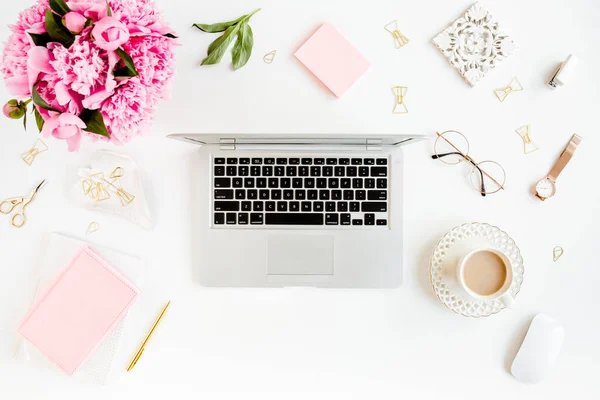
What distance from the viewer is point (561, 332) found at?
882mm

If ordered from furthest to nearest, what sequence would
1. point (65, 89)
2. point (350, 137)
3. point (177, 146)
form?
point (177, 146)
point (350, 137)
point (65, 89)

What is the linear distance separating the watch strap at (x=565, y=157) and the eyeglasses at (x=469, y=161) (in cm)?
10

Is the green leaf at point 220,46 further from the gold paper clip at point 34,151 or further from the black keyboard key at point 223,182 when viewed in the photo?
the gold paper clip at point 34,151

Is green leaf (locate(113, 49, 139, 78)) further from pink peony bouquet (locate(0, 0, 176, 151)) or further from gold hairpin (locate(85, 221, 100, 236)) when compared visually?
gold hairpin (locate(85, 221, 100, 236))

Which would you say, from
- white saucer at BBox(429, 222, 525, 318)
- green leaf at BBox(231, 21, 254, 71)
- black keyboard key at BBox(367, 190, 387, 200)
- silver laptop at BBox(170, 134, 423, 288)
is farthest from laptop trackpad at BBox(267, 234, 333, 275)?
green leaf at BBox(231, 21, 254, 71)

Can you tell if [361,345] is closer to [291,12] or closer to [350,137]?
[350,137]

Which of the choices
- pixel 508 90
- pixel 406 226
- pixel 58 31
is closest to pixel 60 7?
pixel 58 31

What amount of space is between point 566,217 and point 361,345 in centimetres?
53

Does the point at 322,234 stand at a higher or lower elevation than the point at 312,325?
higher

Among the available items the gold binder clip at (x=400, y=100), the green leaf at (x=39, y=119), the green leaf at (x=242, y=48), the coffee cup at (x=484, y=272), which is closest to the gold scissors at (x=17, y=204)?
the green leaf at (x=39, y=119)

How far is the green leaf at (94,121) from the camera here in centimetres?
64

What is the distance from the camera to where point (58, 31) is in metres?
0.59

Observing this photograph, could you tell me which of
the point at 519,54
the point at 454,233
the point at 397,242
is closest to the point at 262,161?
the point at 397,242

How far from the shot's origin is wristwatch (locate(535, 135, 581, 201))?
2.90 ft
